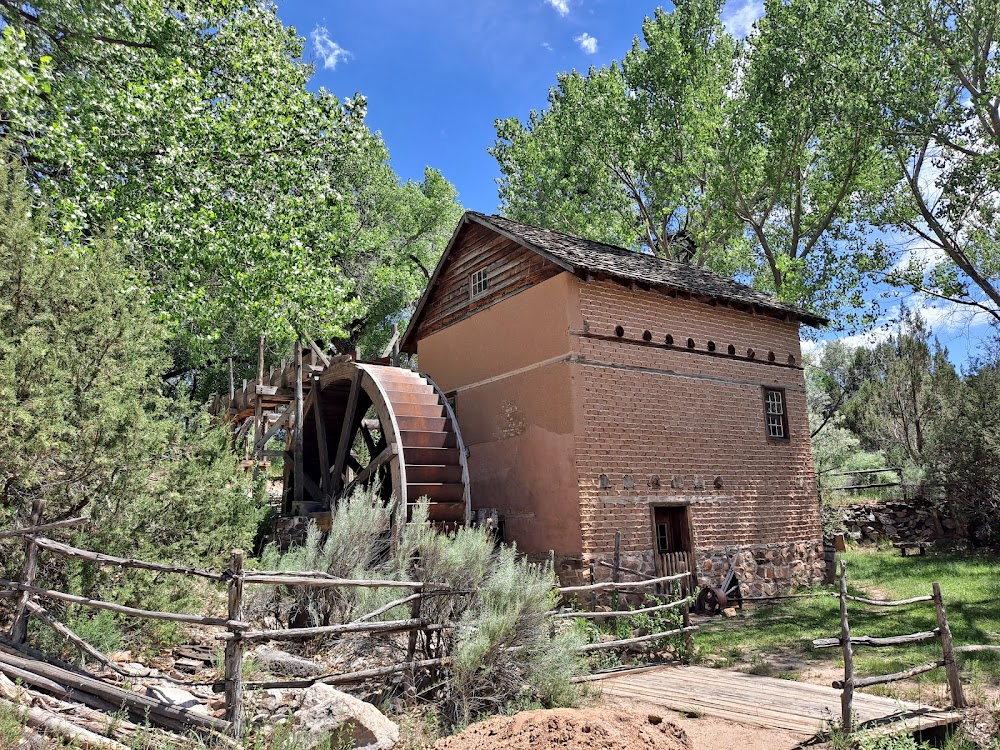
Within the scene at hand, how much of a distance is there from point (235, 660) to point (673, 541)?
26.9 feet

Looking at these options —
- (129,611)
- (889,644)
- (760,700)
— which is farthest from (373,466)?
(889,644)

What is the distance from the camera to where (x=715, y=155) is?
64.8ft

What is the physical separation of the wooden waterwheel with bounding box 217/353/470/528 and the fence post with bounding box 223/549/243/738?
4309mm

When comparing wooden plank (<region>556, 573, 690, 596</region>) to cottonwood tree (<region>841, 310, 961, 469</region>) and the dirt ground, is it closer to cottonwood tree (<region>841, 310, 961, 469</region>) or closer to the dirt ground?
the dirt ground

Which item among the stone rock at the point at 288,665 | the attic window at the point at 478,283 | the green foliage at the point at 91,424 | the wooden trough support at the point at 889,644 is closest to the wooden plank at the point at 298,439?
the attic window at the point at 478,283

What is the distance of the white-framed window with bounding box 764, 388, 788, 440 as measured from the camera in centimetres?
1296

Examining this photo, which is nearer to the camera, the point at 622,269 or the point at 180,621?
the point at 180,621

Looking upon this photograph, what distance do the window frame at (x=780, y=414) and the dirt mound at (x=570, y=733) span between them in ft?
29.2

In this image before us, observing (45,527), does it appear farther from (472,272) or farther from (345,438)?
(472,272)

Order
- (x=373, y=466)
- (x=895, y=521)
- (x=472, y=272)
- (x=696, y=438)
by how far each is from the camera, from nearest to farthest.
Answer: (x=373, y=466), (x=696, y=438), (x=472, y=272), (x=895, y=521)

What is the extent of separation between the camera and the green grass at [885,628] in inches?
282

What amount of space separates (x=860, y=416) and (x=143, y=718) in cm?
2976

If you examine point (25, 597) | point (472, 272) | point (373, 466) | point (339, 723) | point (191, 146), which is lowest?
point (339, 723)

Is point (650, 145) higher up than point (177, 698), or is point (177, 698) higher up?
point (650, 145)
